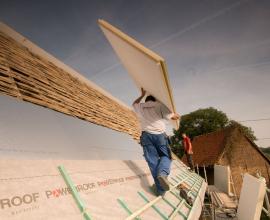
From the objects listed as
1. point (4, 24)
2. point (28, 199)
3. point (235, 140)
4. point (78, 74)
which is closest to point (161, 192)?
point (28, 199)

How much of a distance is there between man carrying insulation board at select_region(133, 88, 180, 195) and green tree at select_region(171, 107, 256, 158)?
126 feet

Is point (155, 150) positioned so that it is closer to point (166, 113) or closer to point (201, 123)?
point (166, 113)

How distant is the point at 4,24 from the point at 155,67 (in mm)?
3559

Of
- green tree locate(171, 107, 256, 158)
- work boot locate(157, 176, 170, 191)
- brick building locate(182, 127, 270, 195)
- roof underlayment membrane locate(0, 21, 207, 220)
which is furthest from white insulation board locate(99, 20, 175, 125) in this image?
green tree locate(171, 107, 256, 158)

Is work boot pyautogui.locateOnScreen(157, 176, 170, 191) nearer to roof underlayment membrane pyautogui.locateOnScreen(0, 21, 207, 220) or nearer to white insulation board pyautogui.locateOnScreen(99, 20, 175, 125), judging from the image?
roof underlayment membrane pyautogui.locateOnScreen(0, 21, 207, 220)

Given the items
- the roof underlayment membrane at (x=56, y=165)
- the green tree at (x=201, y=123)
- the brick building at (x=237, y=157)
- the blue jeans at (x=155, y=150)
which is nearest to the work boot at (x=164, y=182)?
the roof underlayment membrane at (x=56, y=165)

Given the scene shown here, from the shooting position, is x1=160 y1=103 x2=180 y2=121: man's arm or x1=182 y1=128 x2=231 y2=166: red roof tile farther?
x1=182 y1=128 x2=231 y2=166: red roof tile

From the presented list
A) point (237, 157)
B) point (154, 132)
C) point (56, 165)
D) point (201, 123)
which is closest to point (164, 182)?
point (154, 132)

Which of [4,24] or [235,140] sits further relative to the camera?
[235,140]

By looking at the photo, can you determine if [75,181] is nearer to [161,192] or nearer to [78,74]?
[161,192]

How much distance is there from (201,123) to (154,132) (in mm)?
40313

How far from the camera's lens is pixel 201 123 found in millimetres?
42875

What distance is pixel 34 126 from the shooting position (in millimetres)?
3027

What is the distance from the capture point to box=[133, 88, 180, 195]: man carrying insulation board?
3891 mm
